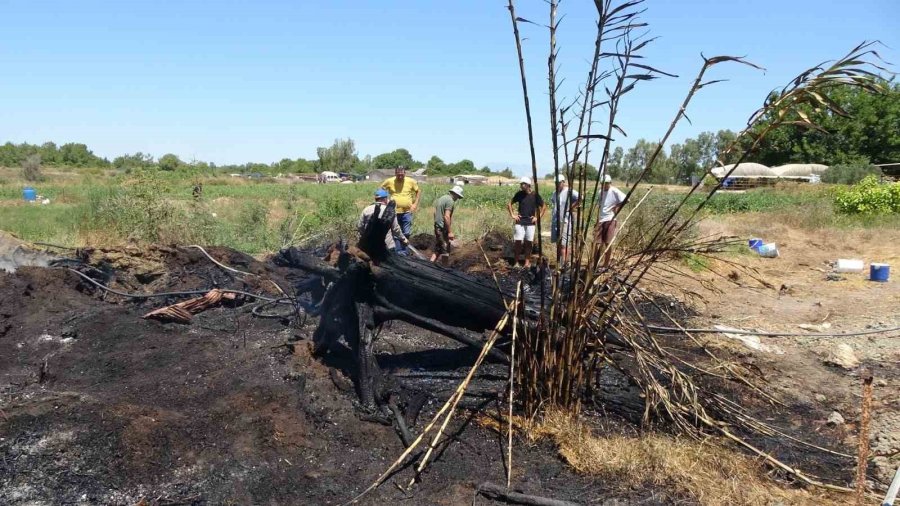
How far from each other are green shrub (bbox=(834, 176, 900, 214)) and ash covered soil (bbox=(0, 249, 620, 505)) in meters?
17.4

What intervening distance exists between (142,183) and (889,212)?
19061 mm

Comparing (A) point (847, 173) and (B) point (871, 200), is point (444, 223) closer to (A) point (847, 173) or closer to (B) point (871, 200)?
(B) point (871, 200)

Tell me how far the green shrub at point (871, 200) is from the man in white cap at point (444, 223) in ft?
45.9

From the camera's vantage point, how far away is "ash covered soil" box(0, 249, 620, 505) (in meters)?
3.91

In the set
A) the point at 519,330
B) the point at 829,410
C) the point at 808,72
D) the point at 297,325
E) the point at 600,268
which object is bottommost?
the point at 829,410

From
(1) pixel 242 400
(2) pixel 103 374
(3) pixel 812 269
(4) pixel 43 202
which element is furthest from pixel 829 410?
(4) pixel 43 202

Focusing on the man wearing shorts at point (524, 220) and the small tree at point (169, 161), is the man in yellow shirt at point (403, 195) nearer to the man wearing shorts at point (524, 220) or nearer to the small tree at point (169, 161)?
the man wearing shorts at point (524, 220)

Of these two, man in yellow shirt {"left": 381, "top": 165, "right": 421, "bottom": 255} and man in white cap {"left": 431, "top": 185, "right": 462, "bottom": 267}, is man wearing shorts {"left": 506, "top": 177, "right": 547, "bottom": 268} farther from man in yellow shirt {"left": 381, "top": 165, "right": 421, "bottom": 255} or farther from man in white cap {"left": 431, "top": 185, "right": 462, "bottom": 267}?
man in yellow shirt {"left": 381, "top": 165, "right": 421, "bottom": 255}

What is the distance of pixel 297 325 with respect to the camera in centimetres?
663

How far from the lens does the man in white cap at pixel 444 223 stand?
1102 centimetres

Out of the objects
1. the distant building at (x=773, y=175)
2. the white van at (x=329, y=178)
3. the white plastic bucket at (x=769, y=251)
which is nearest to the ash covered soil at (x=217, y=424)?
the white plastic bucket at (x=769, y=251)

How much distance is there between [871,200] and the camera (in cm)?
1894

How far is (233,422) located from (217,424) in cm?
11

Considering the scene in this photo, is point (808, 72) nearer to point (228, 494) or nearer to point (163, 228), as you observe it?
point (228, 494)
